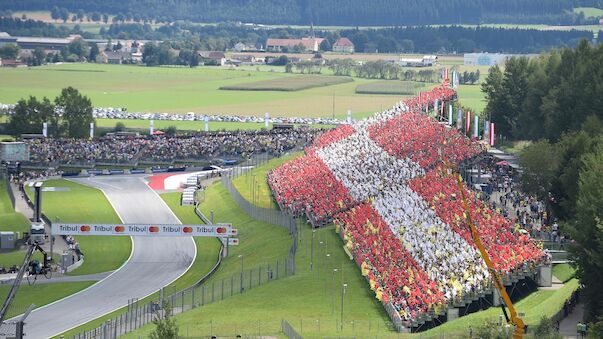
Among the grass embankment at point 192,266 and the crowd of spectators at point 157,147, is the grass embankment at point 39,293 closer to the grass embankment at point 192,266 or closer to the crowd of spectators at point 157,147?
the grass embankment at point 192,266

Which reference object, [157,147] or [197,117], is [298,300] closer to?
[157,147]

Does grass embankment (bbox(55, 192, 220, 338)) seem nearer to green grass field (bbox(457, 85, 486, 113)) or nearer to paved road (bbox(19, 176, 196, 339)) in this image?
paved road (bbox(19, 176, 196, 339))

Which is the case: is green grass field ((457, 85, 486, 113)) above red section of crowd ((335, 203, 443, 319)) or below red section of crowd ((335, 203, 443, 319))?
below

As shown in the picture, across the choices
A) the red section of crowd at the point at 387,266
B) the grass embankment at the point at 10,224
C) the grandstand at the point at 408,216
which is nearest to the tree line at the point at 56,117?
the grass embankment at the point at 10,224

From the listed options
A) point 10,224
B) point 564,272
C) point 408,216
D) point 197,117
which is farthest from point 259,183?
point 197,117

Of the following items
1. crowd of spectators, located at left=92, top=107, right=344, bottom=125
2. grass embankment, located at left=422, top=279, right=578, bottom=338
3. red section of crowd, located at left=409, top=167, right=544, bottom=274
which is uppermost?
red section of crowd, located at left=409, top=167, right=544, bottom=274

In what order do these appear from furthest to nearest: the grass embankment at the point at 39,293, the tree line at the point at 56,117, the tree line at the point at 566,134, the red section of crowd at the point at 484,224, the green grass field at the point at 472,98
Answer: the green grass field at the point at 472,98, the tree line at the point at 56,117, the grass embankment at the point at 39,293, the red section of crowd at the point at 484,224, the tree line at the point at 566,134

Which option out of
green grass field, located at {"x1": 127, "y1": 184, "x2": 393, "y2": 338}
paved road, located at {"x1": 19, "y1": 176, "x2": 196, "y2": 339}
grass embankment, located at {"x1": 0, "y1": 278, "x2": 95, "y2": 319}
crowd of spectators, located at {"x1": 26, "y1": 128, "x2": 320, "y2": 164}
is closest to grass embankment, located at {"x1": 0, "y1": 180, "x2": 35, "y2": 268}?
grass embankment, located at {"x1": 0, "y1": 278, "x2": 95, "y2": 319}
